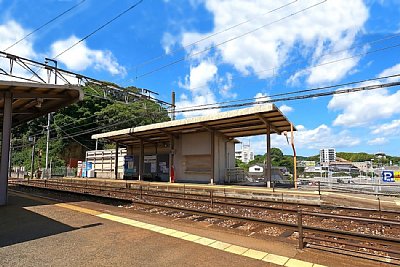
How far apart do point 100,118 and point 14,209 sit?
45749 millimetres

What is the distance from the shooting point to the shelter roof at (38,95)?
1128 cm

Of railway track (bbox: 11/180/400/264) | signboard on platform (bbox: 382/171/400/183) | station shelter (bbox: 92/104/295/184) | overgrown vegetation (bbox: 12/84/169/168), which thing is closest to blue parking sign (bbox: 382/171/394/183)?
signboard on platform (bbox: 382/171/400/183)

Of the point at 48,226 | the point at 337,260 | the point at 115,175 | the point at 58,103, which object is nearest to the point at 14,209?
the point at 48,226

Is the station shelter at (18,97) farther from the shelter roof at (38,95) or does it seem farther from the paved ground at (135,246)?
the paved ground at (135,246)

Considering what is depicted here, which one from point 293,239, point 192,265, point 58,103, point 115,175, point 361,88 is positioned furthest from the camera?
point 115,175

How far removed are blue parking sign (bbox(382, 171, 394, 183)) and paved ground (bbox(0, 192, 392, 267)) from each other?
531 inches

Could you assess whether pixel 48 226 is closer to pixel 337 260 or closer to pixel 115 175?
pixel 337 260

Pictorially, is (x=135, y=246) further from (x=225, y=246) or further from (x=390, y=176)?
(x=390, y=176)

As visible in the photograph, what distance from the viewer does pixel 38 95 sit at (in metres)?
12.5

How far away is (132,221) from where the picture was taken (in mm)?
8086

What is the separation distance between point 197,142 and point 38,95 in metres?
14.0

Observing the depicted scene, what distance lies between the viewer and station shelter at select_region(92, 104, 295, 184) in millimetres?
19422

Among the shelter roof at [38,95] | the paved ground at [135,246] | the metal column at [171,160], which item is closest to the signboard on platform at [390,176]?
the paved ground at [135,246]

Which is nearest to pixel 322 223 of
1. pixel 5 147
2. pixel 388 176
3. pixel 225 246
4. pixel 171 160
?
pixel 225 246
